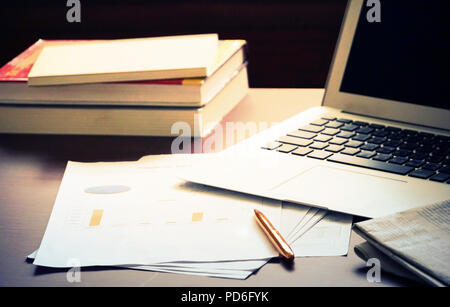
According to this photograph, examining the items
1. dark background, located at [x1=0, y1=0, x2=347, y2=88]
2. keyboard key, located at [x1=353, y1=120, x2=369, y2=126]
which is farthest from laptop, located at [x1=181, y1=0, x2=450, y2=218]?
dark background, located at [x1=0, y1=0, x2=347, y2=88]

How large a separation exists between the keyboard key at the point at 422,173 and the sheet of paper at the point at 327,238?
5.0 inches

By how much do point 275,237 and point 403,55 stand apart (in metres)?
0.46

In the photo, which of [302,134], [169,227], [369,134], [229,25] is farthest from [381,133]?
[229,25]

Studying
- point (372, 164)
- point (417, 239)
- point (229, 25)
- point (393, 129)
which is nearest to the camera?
point (417, 239)

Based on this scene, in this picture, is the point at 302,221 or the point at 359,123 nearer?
the point at 302,221

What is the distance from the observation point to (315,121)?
90 cm

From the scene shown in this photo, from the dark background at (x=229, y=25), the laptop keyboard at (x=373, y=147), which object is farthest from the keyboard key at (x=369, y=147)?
the dark background at (x=229, y=25)

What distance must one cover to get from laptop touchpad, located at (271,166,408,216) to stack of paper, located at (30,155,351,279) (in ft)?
0.05

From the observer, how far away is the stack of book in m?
0.88

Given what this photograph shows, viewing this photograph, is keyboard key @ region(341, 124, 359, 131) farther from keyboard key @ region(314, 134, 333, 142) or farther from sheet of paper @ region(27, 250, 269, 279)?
sheet of paper @ region(27, 250, 269, 279)

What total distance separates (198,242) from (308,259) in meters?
0.12

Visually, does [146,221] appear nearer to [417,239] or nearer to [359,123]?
[417,239]

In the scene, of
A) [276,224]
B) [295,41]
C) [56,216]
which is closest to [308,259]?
[276,224]

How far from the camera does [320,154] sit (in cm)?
78
